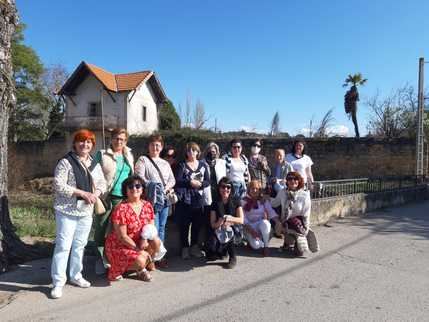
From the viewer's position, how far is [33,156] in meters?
35.4

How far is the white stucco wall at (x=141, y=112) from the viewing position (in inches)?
1308

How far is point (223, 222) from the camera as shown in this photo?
512 cm

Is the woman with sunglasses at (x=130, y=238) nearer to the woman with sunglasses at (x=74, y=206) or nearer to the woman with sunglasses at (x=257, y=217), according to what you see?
the woman with sunglasses at (x=74, y=206)

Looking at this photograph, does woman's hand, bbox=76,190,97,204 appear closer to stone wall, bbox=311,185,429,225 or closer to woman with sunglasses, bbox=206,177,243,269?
woman with sunglasses, bbox=206,177,243,269

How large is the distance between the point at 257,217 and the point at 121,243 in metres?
2.21

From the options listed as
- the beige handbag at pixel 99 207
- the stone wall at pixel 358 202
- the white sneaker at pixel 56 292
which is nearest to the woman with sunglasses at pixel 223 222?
the beige handbag at pixel 99 207

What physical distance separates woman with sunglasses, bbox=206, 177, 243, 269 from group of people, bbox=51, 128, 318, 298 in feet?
0.04

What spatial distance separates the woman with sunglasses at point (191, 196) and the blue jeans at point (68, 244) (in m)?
1.41

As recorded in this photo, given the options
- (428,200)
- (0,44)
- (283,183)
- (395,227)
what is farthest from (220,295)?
(428,200)

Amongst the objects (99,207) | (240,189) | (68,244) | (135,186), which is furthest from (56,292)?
(240,189)

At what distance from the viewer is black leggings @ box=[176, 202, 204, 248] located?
17.7ft

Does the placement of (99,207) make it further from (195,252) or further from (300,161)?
(300,161)

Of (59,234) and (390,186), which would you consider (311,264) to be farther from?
(390,186)

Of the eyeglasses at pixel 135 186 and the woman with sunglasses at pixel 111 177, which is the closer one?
the eyeglasses at pixel 135 186
